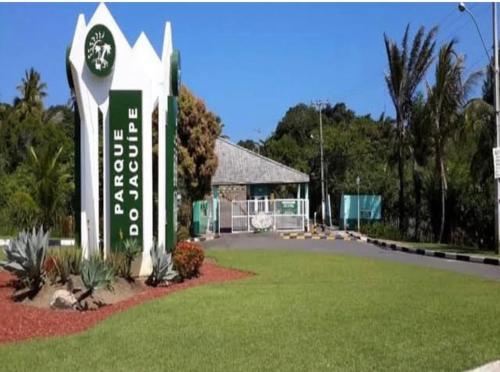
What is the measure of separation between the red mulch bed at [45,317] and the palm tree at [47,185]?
36.7 ft

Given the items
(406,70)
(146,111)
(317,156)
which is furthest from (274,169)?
(146,111)

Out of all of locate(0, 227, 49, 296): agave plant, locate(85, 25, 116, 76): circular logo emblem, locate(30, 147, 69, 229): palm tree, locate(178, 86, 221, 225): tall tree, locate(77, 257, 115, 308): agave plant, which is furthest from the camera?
locate(178, 86, 221, 225): tall tree

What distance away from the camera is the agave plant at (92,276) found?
10.9 meters

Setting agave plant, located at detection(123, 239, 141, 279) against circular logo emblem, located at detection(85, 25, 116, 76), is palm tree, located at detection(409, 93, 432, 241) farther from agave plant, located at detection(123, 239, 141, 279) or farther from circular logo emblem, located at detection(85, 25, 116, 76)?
agave plant, located at detection(123, 239, 141, 279)

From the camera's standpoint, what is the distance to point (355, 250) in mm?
23391

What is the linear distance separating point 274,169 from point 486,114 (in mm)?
20021

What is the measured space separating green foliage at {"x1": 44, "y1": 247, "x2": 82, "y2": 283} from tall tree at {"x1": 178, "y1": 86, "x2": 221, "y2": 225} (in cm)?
1741

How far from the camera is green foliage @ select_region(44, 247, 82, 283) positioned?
11.7 m

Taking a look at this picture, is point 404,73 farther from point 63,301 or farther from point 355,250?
point 63,301

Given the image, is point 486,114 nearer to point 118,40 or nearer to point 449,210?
point 449,210

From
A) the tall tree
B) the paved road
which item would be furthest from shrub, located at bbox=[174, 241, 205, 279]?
the tall tree

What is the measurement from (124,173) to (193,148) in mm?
17100

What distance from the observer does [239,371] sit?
6121 millimetres

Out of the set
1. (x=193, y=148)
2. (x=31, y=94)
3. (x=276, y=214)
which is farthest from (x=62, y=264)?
(x=31, y=94)
